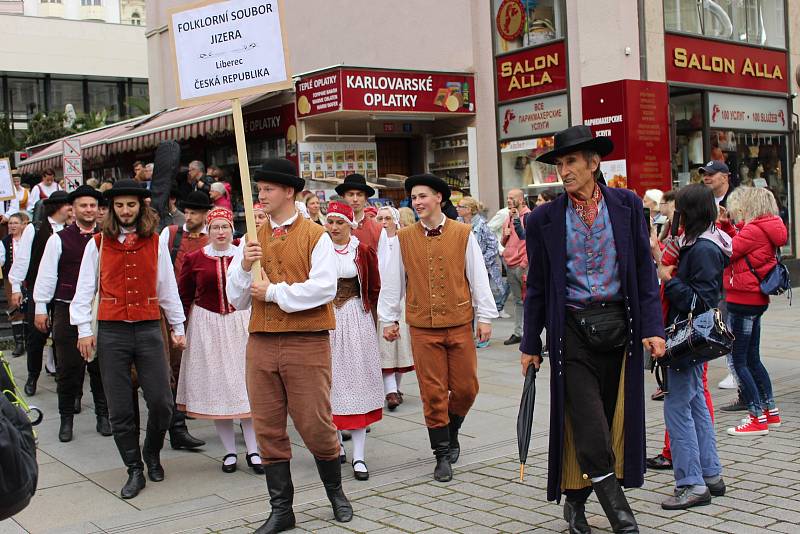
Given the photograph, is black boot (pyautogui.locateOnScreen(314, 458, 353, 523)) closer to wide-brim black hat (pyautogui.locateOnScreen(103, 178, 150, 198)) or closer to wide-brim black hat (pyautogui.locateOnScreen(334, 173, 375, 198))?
wide-brim black hat (pyautogui.locateOnScreen(103, 178, 150, 198))

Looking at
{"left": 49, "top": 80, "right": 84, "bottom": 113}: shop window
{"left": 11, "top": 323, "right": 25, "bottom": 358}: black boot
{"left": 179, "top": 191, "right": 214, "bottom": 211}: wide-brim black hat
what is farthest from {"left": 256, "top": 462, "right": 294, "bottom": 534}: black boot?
{"left": 49, "top": 80, "right": 84, "bottom": 113}: shop window

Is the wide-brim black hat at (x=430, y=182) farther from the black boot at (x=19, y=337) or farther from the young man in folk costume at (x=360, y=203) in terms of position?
the black boot at (x=19, y=337)

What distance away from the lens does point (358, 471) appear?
6.27 meters

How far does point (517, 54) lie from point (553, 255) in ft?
40.9

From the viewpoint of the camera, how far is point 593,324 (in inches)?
187

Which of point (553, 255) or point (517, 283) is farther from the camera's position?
point (517, 283)

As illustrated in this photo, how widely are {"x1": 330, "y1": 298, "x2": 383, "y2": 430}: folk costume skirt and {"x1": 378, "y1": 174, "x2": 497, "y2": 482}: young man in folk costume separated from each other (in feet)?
0.85

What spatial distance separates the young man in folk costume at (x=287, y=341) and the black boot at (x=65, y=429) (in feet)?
10.7

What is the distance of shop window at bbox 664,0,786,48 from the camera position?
16344 millimetres

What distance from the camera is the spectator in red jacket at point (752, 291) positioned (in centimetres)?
710

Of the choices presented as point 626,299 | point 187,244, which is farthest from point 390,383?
point 626,299

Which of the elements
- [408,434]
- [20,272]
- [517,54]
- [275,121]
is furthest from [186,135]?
[408,434]

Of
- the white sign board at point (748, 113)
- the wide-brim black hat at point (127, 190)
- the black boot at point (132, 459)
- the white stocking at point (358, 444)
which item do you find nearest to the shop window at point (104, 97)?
the white sign board at point (748, 113)

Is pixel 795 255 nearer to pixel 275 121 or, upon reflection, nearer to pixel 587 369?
pixel 275 121
